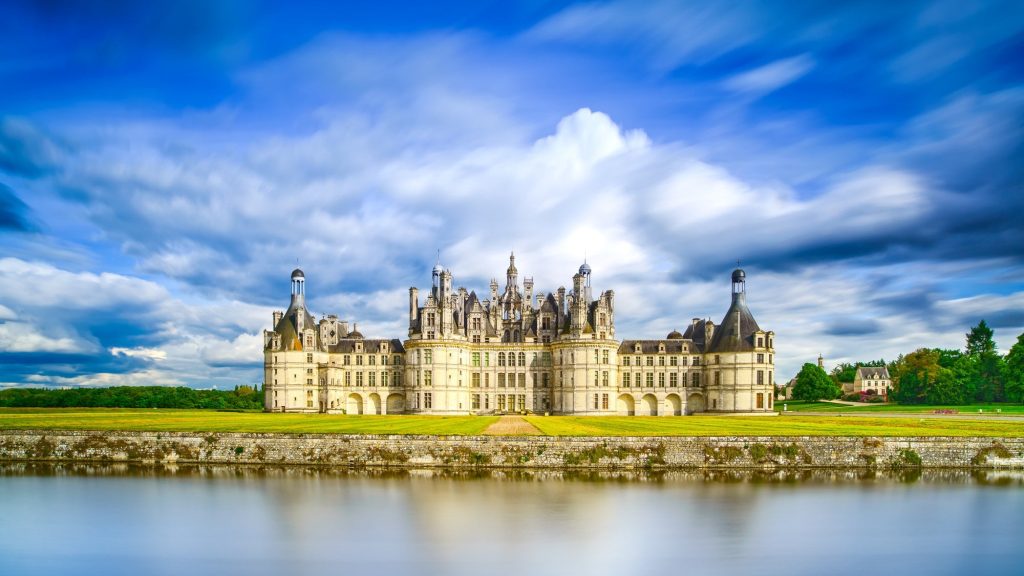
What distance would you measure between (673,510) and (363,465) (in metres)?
16.5

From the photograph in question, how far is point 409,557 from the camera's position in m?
20.9

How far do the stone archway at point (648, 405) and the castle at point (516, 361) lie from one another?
93 millimetres

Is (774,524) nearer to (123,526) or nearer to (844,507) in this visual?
(844,507)

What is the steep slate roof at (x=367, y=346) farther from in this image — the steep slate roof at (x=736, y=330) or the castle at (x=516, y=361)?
the steep slate roof at (x=736, y=330)

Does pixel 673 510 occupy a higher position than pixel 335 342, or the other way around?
pixel 335 342

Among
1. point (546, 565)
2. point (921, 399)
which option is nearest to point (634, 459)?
point (546, 565)

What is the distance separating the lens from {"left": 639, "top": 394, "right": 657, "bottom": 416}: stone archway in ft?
236

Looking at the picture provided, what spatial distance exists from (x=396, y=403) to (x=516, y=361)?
481 inches

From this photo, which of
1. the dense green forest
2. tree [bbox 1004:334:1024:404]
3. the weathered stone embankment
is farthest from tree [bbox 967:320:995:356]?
the dense green forest

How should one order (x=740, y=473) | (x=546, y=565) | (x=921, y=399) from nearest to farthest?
(x=546, y=565), (x=740, y=473), (x=921, y=399)

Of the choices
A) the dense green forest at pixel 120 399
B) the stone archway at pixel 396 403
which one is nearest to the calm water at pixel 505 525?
the stone archway at pixel 396 403

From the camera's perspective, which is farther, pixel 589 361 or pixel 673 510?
pixel 589 361

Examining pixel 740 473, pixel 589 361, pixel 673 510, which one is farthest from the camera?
pixel 589 361

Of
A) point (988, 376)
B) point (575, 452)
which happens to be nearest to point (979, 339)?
point (988, 376)
